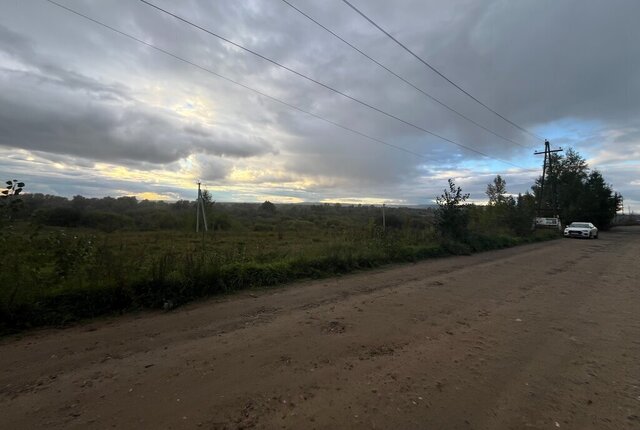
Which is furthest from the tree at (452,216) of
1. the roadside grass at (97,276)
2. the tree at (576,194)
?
the tree at (576,194)

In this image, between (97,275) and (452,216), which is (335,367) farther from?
(452,216)

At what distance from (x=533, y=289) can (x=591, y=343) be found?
3769 mm

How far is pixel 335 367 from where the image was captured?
390 cm

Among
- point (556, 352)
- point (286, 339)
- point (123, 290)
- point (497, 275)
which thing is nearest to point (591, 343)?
point (556, 352)

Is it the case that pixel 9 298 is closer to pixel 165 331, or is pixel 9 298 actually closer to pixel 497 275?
pixel 165 331

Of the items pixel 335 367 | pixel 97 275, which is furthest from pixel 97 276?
pixel 335 367

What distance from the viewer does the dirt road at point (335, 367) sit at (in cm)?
299

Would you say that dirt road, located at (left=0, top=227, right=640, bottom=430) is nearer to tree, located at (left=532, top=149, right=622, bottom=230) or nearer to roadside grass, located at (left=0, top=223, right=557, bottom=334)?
roadside grass, located at (left=0, top=223, right=557, bottom=334)

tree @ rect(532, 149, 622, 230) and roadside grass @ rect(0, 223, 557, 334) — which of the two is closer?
roadside grass @ rect(0, 223, 557, 334)

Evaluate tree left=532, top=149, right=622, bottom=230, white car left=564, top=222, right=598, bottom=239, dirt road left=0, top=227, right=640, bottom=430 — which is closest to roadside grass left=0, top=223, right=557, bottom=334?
dirt road left=0, top=227, right=640, bottom=430

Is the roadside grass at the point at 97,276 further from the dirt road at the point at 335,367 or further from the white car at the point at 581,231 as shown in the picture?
the white car at the point at 581,231

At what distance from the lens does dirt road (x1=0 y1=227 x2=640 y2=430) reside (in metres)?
2.99

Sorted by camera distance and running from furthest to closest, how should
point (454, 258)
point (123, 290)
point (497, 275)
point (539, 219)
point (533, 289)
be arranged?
point (539, 219) < point (454, 258) < point (497, 275) < point (533, 289) < point (123, 290)

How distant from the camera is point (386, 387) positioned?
347 centimetres
